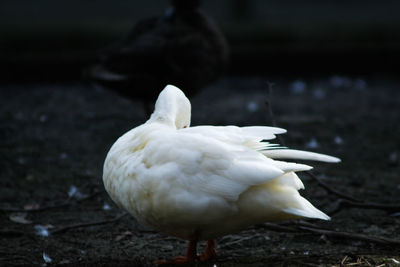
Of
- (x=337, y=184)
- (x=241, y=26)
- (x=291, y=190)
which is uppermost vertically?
(x=241, y=26)

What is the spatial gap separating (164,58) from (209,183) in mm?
2513

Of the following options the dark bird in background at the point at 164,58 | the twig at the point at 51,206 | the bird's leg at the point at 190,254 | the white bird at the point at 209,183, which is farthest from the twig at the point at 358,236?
the dark bird in background at the point at 164,58

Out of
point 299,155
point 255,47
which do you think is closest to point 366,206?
point 299,155

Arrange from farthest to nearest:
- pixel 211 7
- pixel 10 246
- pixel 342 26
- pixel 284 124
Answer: pixel 211 7 < pixel 342 26 < pixel 284 124 < pixel 10 246

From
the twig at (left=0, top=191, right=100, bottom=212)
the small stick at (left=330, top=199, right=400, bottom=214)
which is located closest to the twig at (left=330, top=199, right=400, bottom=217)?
the small stick at (left=330, top=199, right=400, bottom=214)

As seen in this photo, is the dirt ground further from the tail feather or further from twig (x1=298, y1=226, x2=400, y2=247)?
the tail feather

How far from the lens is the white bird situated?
2014 millimetres

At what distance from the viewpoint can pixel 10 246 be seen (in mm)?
2645

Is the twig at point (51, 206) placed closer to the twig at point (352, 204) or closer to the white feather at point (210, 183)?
the white feather at point (210, 183)

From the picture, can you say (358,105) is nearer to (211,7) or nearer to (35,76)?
(35,76)

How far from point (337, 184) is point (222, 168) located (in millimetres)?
1733

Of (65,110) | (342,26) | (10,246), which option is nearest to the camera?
(10,246)

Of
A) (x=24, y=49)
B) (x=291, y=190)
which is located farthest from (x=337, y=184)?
(x=24, y=49)

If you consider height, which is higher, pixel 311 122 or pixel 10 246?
pixel 311 122
